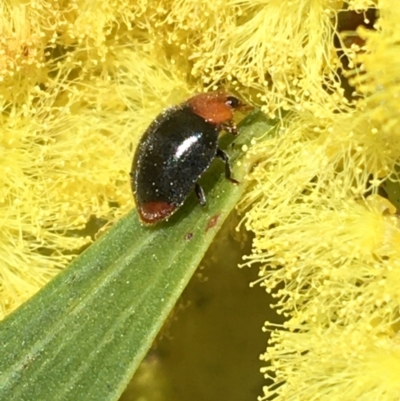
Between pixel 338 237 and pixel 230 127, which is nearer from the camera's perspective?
pixel 338 237

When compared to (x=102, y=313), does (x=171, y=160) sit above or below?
above

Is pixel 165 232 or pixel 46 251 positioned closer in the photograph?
pixel 165 232

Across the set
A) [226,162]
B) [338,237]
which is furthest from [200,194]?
[338,237]

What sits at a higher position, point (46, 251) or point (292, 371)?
point (46, 251)

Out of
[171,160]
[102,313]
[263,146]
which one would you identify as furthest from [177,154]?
[102,313]

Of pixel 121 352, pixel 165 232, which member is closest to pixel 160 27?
pixel 165 232

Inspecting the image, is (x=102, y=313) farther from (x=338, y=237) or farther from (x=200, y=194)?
(x=338, y=237)

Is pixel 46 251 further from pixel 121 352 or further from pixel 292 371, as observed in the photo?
pixel 292 371
